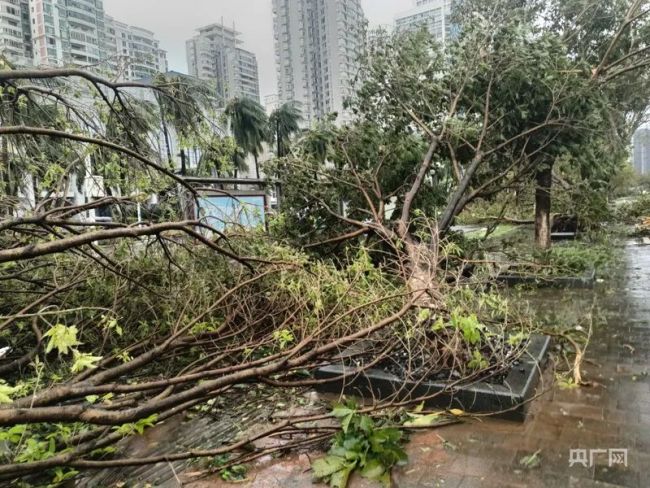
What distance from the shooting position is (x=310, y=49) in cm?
1414

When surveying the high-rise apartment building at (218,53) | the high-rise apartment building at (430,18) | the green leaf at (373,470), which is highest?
the high-rise apartment building at (430,18)

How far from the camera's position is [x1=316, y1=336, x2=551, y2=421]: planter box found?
304 centimetres

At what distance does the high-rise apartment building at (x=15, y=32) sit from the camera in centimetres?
454

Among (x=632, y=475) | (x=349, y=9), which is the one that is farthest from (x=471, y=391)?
(x=349, y=9)

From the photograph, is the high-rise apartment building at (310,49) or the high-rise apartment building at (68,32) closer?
the high-rise apartment building at (68,32)

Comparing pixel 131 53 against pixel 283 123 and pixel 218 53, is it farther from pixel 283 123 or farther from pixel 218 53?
pixel 283 123

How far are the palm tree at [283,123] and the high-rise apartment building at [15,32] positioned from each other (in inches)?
728

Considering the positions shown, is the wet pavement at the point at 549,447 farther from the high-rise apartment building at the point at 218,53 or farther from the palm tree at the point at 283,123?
the palm tree at the point at 283,123

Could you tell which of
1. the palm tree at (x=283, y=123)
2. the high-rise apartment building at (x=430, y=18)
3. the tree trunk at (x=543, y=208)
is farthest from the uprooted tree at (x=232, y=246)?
the palm tree at (x=283, y=123)

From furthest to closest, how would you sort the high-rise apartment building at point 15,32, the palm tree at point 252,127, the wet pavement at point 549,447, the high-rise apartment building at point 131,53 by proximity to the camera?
the palm tree at point 252,127 → the high-rise apartment building at point 15,32 → the high-rise apartment building at point 131,53 → the wet pavement at point 549,447

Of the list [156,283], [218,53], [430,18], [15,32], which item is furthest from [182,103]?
[430,18]

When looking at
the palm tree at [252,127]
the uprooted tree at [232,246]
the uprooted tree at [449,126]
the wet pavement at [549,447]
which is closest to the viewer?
the wet pavement at [549,447]

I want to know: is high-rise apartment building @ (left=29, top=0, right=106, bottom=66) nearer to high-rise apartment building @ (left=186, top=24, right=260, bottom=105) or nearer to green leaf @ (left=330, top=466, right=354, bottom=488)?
high-rise apartment building @ (left=186, top=24, right=260, bottom=105)

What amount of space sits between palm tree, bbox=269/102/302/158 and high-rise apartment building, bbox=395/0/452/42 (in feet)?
44.1
